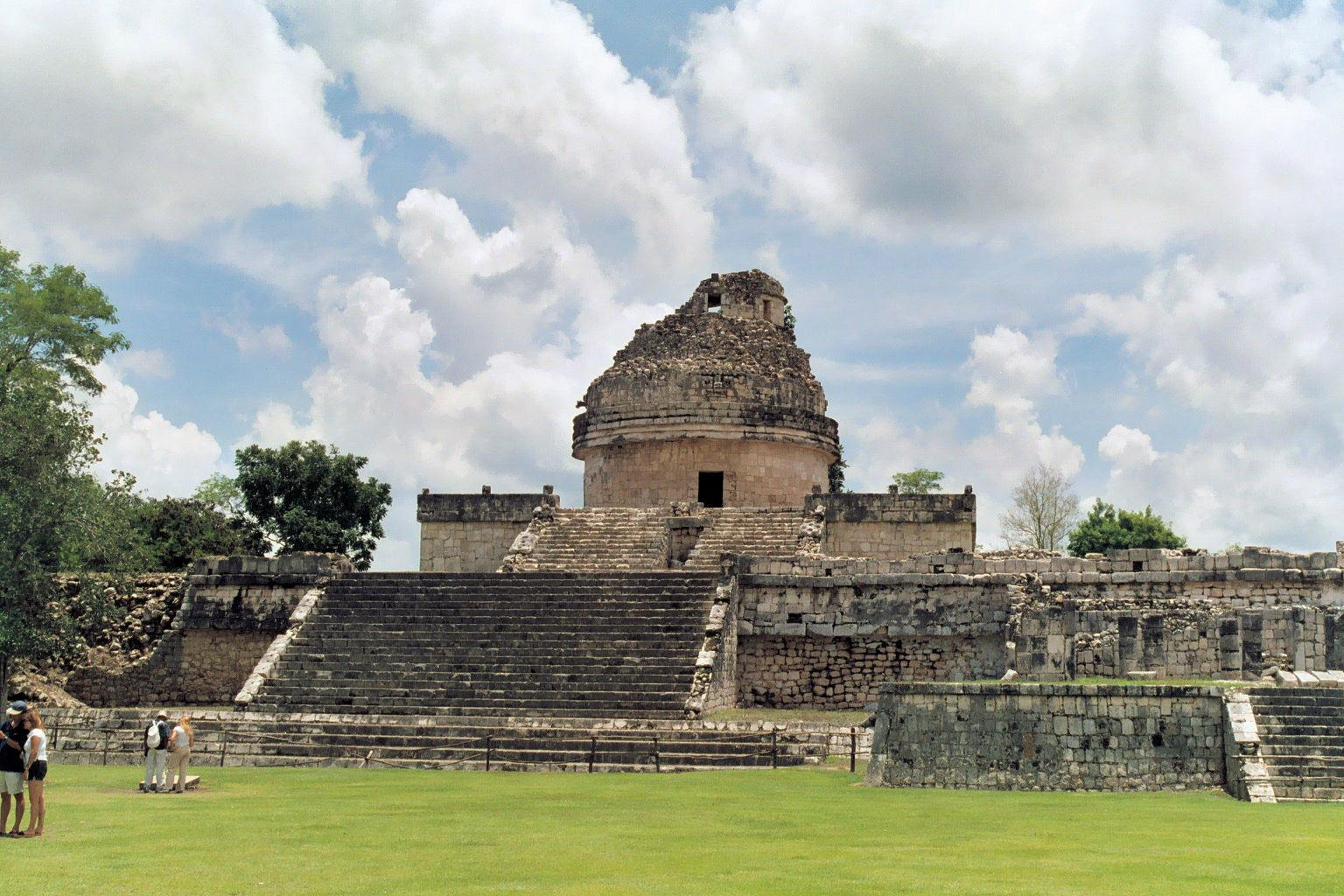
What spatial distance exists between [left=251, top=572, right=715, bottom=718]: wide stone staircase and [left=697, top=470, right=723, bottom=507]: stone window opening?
7409 mm

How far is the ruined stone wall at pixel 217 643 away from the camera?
2284cm

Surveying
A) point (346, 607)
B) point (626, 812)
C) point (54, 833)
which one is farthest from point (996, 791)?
point (346, 607)

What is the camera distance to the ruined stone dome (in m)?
28.7

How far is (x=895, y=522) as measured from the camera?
85.5ft

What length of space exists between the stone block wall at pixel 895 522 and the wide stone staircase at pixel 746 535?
71 cm

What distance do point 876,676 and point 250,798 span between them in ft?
33.8

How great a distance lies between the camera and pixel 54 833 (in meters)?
10.4

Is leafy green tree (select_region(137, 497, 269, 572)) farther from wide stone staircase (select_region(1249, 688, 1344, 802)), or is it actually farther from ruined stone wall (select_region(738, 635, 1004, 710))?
wide stone staircase (select_region(1249, 688, 1344, 802))

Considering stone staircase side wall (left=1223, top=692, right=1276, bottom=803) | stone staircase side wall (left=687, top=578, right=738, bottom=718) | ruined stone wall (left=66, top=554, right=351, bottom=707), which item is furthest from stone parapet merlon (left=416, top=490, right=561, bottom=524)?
stone staircase side wall (left=1223, top=692, right=1276, bottom=803)

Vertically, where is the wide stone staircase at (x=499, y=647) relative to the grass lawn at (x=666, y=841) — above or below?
above

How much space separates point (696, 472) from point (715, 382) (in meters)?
1.87

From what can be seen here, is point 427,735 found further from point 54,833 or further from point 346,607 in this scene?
point 54,833

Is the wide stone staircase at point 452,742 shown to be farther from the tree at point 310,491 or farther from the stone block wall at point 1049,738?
the tree at point 310,491

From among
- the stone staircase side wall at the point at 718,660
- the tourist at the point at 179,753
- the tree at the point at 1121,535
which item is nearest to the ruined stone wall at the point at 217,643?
the stone staircase side wall at the point at 718,660
